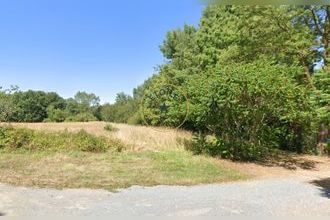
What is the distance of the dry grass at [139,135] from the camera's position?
51.2 ft

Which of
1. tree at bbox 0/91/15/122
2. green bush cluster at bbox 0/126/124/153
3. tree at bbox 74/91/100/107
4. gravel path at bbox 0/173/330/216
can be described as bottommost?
gravel path at bbox 0/173/330/216

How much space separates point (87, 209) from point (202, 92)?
7495 millimetres

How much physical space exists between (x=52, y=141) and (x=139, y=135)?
373 cm

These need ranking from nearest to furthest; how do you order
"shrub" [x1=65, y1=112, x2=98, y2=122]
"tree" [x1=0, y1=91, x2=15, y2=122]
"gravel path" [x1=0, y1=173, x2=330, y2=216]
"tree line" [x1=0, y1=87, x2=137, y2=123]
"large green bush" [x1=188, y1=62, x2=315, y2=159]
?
"gravel path" [x1=0, y1=173, x2=330, y2=216] < "large green bush" [x1=188, y1=62, x2=315, y2=159] < "tree" [x1=0, y1=91, x2=15, y2=122] < "shrub" [x1=65, y1=112, x2=98, y2=122] < "tree line" [x1=0, y1=87, x2=137, y2=123]

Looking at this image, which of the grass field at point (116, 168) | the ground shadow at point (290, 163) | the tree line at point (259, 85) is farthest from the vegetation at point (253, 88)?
the grass field at point (116, 168)

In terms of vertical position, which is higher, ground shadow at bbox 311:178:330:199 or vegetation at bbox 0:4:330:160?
vegetation at bbox 0:4:330:160

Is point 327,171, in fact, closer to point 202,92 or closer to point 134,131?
point 202,92

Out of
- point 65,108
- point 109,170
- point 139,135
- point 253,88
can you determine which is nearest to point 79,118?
point 65,108

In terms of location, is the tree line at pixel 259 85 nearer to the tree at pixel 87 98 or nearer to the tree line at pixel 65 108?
the tree line at pixel 65 108

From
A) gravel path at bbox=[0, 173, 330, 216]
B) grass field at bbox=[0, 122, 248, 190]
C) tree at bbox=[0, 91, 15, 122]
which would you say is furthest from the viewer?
tree at bbox=[0, 91, 15, 122]

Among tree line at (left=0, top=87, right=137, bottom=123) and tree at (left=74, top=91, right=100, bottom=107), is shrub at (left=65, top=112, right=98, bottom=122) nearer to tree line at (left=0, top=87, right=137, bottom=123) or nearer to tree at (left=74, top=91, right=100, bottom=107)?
tree line at (left=0, top=87, right=137, bottom=123)

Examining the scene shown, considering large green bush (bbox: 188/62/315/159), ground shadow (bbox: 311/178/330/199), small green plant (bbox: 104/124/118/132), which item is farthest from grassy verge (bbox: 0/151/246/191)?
small green plant (bbox: 104/124/118/132)

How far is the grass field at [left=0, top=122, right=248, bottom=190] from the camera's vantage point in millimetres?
9578

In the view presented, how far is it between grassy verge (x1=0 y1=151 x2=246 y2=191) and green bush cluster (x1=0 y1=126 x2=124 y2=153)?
79 centimetres
